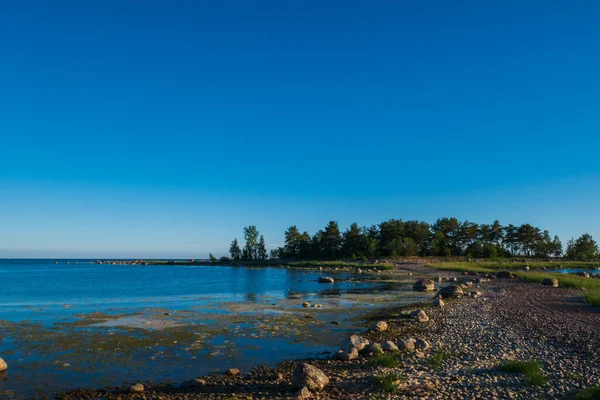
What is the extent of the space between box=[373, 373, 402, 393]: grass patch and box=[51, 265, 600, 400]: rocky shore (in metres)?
0.03

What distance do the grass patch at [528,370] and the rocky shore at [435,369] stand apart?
0.06 m

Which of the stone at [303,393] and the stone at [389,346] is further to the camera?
the stone at [389,346]

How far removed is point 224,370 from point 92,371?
18.5ft

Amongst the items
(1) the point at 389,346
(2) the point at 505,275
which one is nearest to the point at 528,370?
(1) the point at 389,346

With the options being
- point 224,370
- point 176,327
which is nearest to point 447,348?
point 224,370

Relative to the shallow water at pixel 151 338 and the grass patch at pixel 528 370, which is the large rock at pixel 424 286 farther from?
the grass patch at pixel 528 370

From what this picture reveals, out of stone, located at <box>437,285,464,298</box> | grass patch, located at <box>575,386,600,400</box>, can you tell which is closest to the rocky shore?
grass patch, located at <box>575,386,600,400</box>

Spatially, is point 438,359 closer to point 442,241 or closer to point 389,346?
point 389,346

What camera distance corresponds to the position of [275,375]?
15578 millimetres

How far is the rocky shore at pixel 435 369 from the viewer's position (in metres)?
12.6

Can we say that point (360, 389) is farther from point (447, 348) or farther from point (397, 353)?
point (447, 348)

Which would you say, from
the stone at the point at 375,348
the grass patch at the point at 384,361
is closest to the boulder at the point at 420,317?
the stone at the point at 375,348

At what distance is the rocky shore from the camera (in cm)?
1259

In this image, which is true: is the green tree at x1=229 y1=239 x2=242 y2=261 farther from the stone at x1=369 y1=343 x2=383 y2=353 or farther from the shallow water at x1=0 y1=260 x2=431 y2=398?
the stone at x1=369 y1=343 x2=383 y2=353
